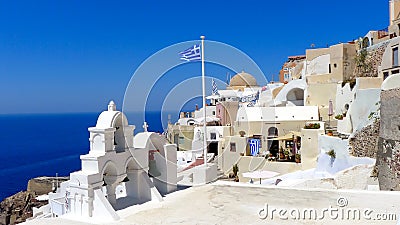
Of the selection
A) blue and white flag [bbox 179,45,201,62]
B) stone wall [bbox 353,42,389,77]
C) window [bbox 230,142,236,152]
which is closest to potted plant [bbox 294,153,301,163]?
window [bbox 230,142,236,152]

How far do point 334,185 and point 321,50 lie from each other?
62.1 feet

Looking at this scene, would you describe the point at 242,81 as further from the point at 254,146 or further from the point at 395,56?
the point at 395,56

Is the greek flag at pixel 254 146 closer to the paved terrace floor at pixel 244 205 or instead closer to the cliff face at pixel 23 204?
the paved terrace floor at pixel 244 205

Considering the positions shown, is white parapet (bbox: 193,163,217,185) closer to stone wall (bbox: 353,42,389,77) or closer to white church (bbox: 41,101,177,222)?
Answer: white church (bbox: 41,101,177,222)

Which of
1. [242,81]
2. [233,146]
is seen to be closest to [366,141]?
[233,146]

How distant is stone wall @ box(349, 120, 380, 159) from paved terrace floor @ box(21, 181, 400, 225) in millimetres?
8365

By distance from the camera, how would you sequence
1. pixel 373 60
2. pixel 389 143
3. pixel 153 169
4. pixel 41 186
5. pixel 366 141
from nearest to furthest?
pixel 153 169 → pixel 389 143 → pixel 366 141 → pixel 373 60 → pixel 41 186

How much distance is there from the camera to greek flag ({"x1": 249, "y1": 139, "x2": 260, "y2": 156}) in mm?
26875

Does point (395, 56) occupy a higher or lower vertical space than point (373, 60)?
lower

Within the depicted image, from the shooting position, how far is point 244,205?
33.7 ft

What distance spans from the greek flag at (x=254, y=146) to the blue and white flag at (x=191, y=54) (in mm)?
14347

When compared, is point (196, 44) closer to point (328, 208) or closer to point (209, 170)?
point (209, 170)

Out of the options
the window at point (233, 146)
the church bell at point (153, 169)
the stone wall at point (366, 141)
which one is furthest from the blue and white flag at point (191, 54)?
the window at point (233, 146)
